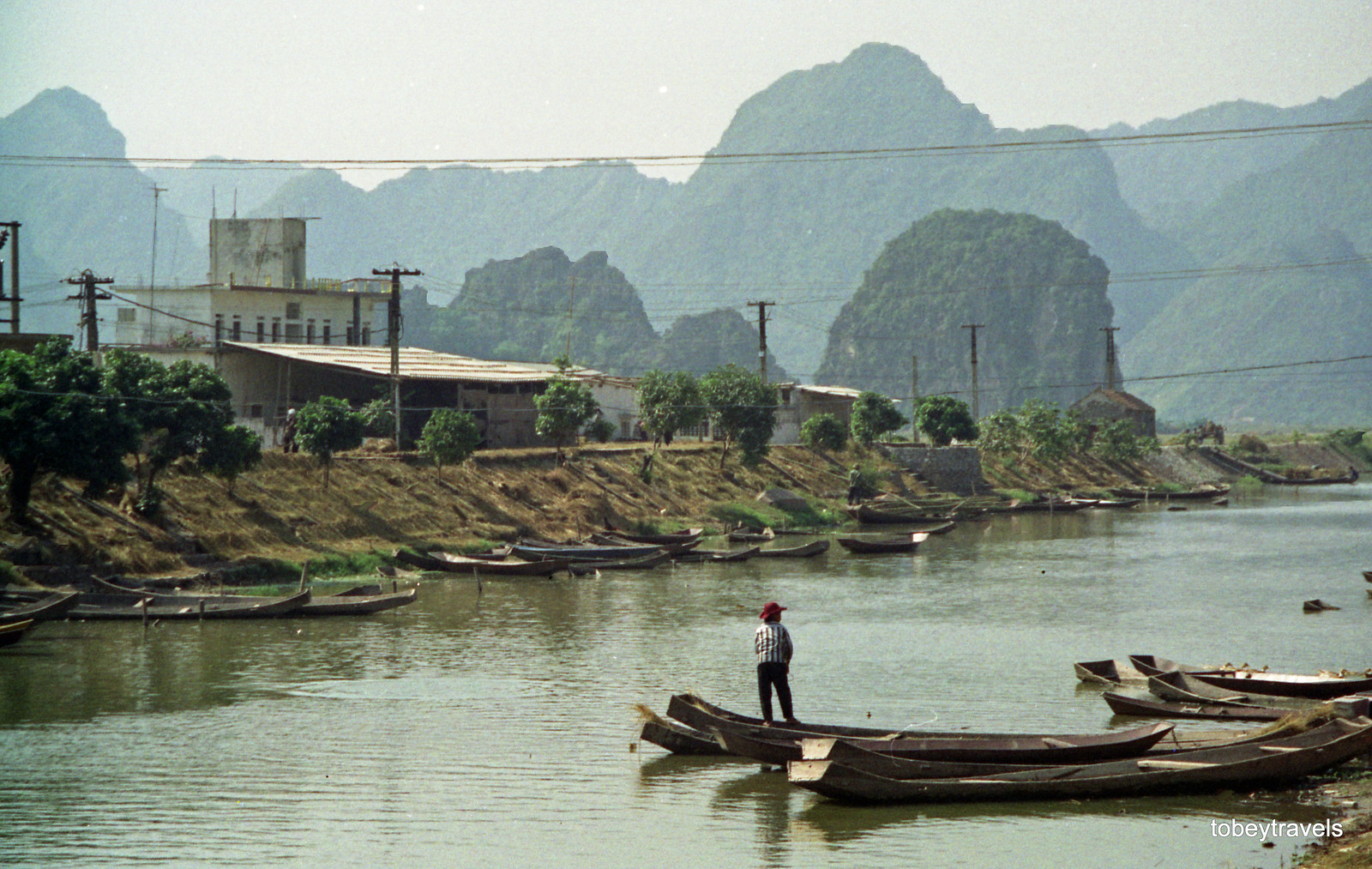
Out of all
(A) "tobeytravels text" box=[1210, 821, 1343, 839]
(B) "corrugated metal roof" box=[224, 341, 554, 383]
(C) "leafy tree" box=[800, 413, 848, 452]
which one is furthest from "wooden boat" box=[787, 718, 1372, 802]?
(C) "leafy tree" box=[800, 413, 848, 452]

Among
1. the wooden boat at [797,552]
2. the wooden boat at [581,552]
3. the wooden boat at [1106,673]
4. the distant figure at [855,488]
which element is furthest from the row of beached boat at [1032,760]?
the distant figure at [855,488]

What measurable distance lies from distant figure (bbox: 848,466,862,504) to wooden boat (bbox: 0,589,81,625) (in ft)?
137

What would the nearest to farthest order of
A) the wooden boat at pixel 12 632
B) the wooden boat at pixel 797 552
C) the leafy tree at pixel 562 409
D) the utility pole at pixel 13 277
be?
1. the wooden boat at pixel 12 632
2. the wooden boat at pixel 797 552
3. the utility pole at pixel 13 277
4. the leafy tree at pixel 562 409

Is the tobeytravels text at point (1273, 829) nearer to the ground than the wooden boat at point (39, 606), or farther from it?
nearer to the ground

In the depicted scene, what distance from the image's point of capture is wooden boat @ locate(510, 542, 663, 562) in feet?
134

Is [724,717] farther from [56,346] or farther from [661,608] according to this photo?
[56,346]

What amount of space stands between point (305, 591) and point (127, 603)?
4011mm

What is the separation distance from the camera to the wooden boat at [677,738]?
16.6m

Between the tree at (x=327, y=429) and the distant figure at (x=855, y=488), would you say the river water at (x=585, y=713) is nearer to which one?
the tree at (x=327, y=429)

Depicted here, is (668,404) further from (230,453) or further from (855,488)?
(230,453)

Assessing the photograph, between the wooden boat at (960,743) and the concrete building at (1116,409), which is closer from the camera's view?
the wooden boat at (960,743)

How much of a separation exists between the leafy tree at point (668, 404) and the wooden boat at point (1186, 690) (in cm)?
4018

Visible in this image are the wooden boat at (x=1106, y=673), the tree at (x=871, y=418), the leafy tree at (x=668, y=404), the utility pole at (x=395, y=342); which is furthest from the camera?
the tree at (x=871, y=418)

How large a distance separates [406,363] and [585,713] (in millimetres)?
38224
